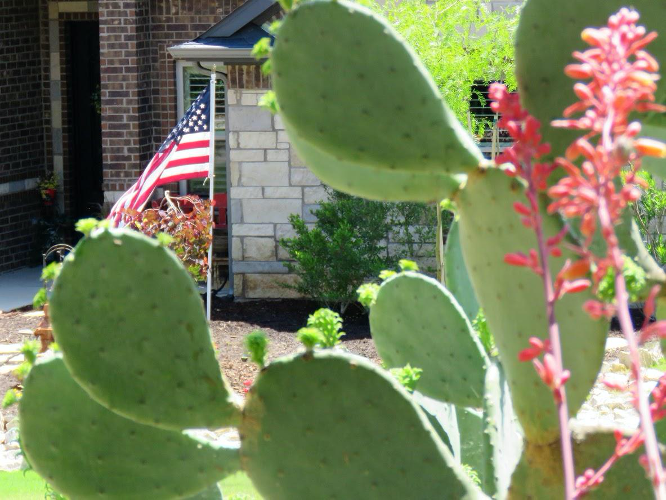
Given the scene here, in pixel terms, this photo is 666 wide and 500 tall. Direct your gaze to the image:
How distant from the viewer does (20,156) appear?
13008 millimetres

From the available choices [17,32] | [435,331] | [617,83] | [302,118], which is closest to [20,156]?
[17,32]

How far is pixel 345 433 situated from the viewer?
2260mm

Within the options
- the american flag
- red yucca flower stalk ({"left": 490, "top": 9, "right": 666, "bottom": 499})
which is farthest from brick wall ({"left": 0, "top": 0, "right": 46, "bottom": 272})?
red yucca flower stalk ({"left": 490, "top": 9, "right": 666, "bottom": 499})

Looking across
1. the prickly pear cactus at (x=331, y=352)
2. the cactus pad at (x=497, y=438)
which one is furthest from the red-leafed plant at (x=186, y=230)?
the prickly pear cactus at (x=331, y=352)

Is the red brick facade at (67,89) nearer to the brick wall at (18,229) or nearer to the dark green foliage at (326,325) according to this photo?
the brick wall at (18,229)

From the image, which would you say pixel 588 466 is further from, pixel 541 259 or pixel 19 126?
pixel 19 126

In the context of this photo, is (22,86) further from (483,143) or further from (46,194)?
(483,143)

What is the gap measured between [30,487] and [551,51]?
5.24 m

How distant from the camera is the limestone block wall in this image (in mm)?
10484

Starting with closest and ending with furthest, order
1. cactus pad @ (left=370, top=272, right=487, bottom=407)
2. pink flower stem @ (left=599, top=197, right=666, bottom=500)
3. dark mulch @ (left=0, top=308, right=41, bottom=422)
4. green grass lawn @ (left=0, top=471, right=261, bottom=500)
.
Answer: pink flower stem @ (left=599, top=197, right=666, bottom=500), cactus pad @ (left=370, top=272, right=487, bottom=407), green grass lawn @ (left=0, top=471, right=261, bottom=500), dark mulch @ (left=0, top=308, right=41, bottom=422)

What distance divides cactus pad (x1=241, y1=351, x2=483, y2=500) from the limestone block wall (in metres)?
8.19

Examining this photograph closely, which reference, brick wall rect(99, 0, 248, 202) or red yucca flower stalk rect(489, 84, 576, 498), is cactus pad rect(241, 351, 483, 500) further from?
brick wall rect(99, 0, 248, 202)

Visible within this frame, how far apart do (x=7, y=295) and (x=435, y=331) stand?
9.20 meters

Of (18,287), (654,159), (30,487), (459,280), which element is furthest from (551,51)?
(18,287)
